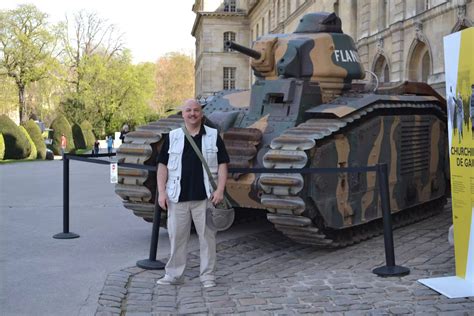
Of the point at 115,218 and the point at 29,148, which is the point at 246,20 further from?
the point at 115,218

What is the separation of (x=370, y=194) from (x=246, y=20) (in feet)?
217

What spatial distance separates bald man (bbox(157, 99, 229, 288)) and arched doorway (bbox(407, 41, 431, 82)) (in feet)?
75.3

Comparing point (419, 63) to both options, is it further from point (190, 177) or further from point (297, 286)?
point (190, 177)

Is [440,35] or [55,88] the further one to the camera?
[55,88]

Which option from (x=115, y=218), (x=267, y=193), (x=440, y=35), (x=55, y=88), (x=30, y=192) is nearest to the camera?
(x=267, y=193)

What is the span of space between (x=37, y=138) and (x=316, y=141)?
2770 cm

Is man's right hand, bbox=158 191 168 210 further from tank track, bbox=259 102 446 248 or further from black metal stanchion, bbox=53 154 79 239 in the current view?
black metal stanchion, bbox=53 154 79 239

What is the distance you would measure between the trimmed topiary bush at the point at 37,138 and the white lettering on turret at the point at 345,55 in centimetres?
2543

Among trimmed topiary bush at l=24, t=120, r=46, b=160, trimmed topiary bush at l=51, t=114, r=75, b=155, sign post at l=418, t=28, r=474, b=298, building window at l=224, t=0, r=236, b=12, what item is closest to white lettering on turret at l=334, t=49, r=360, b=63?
sign post at l=418, t=28, r=474, b=298

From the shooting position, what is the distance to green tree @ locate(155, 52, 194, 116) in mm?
92312

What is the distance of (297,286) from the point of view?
6754 millimetres

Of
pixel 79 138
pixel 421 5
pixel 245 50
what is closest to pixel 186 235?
pixel 245 50

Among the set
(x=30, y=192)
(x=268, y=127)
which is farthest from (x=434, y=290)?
(x=30, y=192)

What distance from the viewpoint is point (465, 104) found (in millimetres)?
6336
